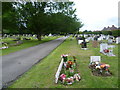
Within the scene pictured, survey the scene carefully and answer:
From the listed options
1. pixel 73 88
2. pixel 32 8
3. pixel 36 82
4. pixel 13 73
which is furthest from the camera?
pixel 32 8

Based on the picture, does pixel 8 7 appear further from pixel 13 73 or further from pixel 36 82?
pixel 36 82

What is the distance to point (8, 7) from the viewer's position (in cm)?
2452

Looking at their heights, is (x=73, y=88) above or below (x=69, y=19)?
below

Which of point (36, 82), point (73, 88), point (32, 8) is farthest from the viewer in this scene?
point (32, 8)

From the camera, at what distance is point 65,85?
4.71 meters

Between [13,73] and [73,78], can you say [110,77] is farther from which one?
[13,73]

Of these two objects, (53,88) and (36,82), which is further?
(36,82)

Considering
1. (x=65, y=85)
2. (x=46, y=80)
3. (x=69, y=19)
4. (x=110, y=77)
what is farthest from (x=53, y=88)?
(x=69, y=19)

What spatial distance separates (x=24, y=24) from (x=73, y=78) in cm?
2642

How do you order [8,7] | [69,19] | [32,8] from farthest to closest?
[69,19] < [32,8] < [8,7]

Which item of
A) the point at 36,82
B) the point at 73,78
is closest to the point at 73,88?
the point at 73,78

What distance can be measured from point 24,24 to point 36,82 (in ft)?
85.6

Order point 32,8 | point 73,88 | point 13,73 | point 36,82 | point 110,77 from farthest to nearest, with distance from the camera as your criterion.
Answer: point 32,8 → point 13,73 → point 110,77 → point 36,82 → point 73,88

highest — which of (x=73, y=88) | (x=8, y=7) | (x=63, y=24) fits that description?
(x=8, y=7)
